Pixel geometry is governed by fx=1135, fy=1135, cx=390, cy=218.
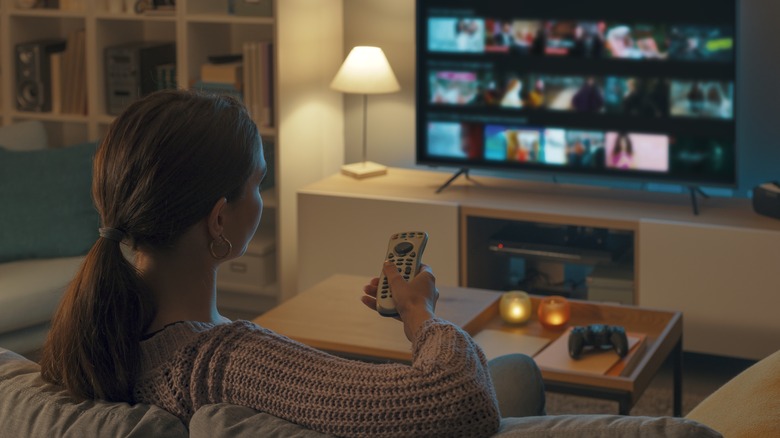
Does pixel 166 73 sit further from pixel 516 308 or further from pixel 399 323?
pixel 516 308

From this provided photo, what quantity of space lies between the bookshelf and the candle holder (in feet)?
5.28

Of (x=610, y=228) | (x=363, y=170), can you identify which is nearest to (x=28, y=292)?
(x=363, y=170)

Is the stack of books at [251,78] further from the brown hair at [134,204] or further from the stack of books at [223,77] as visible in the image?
the brown hair at [134,204]

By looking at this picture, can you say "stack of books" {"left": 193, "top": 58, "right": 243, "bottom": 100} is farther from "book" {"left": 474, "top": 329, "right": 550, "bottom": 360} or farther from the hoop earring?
the hoop earring

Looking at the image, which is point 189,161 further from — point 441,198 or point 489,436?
point 441,198

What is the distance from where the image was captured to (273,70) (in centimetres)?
441

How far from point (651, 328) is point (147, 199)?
6.63 feet

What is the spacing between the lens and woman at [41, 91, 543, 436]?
1.29m

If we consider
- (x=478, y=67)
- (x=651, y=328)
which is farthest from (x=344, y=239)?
(x=651, y=328)

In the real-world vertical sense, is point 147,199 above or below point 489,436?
above

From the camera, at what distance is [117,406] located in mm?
1404

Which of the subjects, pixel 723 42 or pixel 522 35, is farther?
pixel 522 35

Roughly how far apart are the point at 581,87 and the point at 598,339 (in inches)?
58.8

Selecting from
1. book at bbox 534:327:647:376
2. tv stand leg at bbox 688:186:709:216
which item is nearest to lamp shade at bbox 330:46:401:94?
tv stand leg at bbox 688:186:709:216
